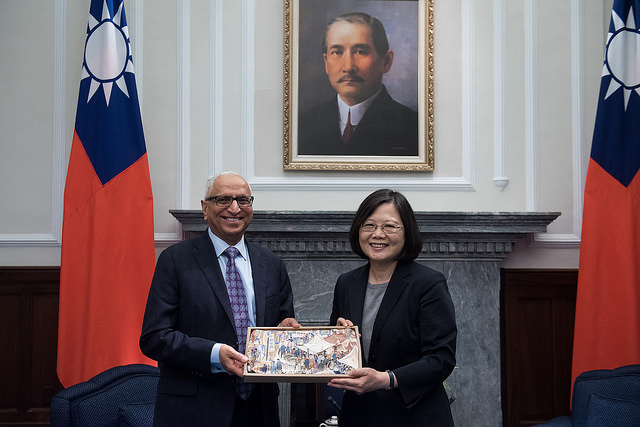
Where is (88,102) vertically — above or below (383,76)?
below

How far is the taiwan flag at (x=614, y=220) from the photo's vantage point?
3438 millimetres

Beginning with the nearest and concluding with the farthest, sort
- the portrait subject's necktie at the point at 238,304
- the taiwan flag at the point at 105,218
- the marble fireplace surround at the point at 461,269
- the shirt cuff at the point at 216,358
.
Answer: the shirt cuff at the point at 216,358
the portrait subject's necktie at the point at 238,304
the taiwan flag at the point at 105,218
the marble fireplace surround at the point at 461,269

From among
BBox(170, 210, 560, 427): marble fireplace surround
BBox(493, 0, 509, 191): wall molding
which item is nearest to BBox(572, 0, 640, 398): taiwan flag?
BBox(170, 210, 560, 427): marble fireplace surround

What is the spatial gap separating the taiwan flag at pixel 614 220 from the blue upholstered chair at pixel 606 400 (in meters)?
0.38

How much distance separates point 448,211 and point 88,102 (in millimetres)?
2463

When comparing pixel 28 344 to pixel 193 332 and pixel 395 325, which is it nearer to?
pixel 193 332

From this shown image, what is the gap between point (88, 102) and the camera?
3.56 meters

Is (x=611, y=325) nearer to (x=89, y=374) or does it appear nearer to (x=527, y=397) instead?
(x=527, y=397)

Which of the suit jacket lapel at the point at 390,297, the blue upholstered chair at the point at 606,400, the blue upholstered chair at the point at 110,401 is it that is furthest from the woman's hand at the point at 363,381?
the blue upholstered chair at the point at 606,400

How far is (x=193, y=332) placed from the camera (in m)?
1.97

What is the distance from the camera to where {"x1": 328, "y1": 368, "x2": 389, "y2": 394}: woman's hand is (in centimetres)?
175

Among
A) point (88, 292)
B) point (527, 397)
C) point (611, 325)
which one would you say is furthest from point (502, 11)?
point (88, 292)

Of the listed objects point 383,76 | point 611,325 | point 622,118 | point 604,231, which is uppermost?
point 383,76

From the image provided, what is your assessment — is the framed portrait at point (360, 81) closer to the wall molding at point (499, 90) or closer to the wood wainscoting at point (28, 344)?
the wall molding at point (499, 90)
